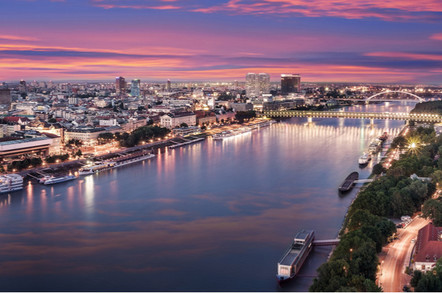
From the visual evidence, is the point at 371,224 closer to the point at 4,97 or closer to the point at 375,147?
the point at 375,147

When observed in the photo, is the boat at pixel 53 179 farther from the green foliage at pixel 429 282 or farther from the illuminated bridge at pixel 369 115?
the illuminated bridge at pixel 369 115

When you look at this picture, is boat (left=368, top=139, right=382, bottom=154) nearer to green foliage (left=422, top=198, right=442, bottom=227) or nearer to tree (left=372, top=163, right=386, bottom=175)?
tree (left=372, top=163, right=386, bottom=175)

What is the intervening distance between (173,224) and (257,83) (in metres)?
27.1

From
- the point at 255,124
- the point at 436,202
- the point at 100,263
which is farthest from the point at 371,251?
the point at 255,124

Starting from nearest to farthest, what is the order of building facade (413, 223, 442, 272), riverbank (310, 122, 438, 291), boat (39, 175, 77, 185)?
riverbank (310, 122, 438, 291), building facade (413, 223, 442, 272), boat (39, 175, 77, 185)

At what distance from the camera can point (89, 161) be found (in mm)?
8469

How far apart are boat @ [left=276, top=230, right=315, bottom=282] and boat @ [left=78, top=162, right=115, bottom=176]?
441 centimetres

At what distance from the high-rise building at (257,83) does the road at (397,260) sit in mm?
26456

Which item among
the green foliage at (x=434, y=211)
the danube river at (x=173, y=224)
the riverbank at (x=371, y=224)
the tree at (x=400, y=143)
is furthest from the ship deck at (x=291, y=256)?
the tree at (x=400, y=143)

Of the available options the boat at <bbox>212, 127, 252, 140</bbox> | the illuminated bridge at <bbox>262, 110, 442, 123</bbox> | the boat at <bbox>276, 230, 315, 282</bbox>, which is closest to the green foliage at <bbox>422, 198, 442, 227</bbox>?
the boat at <bbox>276, 230, 315, 282</bbox>

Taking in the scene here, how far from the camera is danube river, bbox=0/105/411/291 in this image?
12.6 ft

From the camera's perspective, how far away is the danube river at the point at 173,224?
3854 mm

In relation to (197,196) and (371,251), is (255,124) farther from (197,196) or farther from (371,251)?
(371,251)

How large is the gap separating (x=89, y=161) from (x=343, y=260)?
596 centimetres
